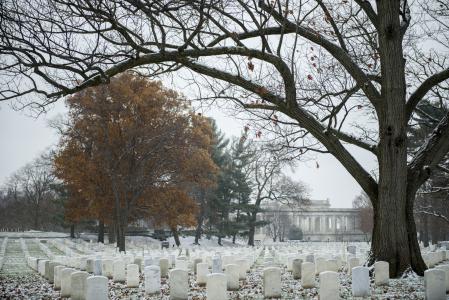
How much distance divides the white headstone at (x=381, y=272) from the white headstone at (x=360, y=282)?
1035 millimetres

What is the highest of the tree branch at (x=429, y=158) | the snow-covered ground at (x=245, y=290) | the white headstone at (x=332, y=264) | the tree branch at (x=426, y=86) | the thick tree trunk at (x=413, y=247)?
the tree branch at (x=426, y=86)

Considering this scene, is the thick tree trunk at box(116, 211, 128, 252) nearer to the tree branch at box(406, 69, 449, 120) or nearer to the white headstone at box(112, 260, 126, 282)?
the white headstone at box(112, 260, 126, 282)

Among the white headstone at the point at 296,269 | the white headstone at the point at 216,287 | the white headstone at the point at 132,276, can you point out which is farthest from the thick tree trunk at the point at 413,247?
the white headstone at the point at 132,276

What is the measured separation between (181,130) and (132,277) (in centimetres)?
1752

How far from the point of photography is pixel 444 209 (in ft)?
104

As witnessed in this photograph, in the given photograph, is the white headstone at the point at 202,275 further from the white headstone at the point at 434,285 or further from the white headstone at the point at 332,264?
the white headstone at the point at 434,285

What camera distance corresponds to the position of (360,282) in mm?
8250

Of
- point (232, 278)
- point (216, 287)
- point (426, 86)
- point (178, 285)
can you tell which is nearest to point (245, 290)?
point (232, 278)

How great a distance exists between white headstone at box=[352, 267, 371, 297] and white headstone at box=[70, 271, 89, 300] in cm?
483

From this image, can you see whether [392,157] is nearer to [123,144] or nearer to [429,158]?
[429,158]

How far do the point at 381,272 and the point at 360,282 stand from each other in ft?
3.89

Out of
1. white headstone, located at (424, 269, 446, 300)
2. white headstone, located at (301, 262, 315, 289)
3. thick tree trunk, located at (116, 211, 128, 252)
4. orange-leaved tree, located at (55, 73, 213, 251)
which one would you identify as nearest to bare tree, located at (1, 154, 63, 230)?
orange-leaved tree, located at (55, 73, 213, 251)

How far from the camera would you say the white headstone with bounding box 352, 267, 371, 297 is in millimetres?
8234

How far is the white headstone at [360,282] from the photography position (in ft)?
27.0
